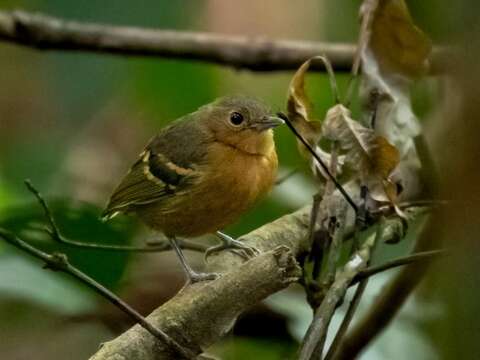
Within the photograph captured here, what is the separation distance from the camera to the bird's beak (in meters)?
2.95

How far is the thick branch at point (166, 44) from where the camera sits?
3451mm

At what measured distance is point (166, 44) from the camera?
3561mm

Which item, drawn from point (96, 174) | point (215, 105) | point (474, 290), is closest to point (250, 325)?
point (215, 105)

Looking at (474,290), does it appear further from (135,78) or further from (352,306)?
(135,78)

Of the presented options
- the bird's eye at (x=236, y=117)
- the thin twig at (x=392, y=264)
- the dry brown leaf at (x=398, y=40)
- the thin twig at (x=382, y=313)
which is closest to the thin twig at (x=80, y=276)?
the thin twig at (x=392, y=264)

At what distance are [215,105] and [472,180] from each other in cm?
238

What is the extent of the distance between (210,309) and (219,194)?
1019 millimetres

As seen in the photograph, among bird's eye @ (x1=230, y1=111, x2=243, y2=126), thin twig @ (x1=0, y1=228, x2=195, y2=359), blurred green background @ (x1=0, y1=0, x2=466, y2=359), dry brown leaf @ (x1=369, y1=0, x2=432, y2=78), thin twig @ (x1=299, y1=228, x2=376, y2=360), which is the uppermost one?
dry brown leaf @ (x1=369, y1=0, x2=432, y2=78)

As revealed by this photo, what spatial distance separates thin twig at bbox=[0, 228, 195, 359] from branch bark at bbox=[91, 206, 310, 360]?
0.25 ft

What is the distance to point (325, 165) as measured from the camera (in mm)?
2232

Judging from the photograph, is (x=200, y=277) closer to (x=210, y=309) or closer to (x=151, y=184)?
(x=210, y=309)

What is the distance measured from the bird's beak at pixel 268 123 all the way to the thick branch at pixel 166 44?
1.70 feet

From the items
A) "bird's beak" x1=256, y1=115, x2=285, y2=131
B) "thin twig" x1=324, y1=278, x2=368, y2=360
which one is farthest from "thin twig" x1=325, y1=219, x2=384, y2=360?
"bird's beak" x1=256, y1=115, x2=285, y2=131

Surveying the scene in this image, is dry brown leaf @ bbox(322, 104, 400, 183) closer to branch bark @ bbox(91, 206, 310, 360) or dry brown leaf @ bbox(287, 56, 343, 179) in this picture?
dry brown leaf @ bbox(287, 56, 343, 179)
